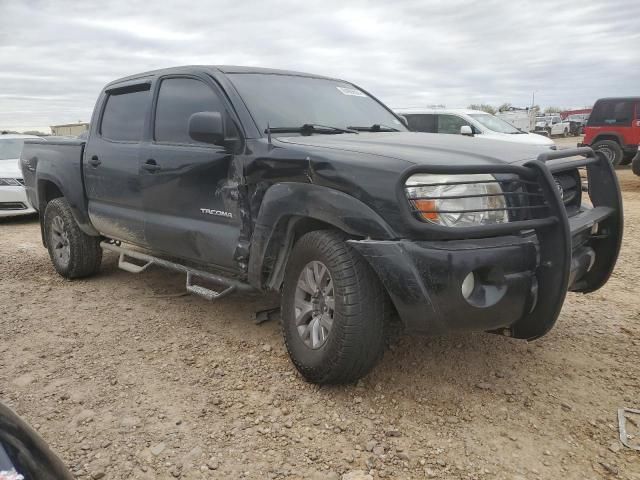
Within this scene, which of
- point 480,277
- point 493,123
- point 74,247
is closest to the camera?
point 480,277

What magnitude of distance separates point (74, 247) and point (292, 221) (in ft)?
9.91

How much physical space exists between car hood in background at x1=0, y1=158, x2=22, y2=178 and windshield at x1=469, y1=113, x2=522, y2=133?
875cm

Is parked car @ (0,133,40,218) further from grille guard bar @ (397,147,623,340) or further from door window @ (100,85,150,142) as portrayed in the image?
grille guard bar @ (397,147,623,340)

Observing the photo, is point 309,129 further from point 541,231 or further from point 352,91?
point 541,231

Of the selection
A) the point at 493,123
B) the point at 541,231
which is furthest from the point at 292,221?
the point at 493,123

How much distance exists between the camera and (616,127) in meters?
14.9

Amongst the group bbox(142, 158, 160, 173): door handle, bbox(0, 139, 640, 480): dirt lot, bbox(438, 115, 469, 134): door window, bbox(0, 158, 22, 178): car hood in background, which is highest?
bbox(438, 115, 469, 134): door window

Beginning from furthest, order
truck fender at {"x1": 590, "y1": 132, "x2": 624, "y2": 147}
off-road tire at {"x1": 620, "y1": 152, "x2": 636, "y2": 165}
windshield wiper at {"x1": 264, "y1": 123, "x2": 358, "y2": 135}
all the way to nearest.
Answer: off-road tire at {"x1": 620, "y1": 152, "x2": 636, "y2": 165}, truck fender at {"x1": 590, "y1": 132, "x2": 624, "y2": 147}, windshield wiper at {"x1": 264, "y1": 123, "x2": 358, "y2": 135}

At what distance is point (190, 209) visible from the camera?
382 cm

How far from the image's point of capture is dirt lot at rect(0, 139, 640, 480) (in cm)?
246

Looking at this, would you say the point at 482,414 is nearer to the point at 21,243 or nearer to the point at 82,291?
the point at 82,291

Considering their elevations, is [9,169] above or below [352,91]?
below

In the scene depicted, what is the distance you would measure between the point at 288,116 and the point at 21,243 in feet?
18.0

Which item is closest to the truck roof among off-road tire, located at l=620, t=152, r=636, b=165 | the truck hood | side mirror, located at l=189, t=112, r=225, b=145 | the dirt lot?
side mirror, located at l=189, t=112, r=225, b=145
